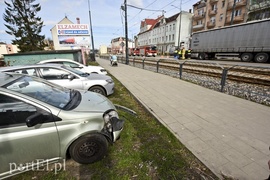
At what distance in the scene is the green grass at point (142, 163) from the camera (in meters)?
2.17

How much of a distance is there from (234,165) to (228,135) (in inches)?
35.8

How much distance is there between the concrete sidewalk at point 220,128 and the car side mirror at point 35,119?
2.55 m

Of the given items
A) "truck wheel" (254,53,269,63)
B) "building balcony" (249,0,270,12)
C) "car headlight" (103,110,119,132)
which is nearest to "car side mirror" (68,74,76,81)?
"car headlight" (103,110,119,132)

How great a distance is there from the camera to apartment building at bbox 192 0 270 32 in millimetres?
25234

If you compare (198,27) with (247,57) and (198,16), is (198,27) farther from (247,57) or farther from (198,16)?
(247,57)

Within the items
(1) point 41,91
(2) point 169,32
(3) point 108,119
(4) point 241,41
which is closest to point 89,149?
(3) point 108,119

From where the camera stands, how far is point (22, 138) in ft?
6.10

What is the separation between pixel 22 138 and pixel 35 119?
1.02 feet

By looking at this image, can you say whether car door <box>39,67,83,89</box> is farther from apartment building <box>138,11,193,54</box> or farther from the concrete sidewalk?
apartment building <box>138,11,193,54</box>

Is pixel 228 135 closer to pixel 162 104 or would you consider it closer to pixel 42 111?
pixel 162 104

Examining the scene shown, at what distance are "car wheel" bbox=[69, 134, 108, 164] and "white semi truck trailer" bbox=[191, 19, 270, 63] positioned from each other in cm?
1956

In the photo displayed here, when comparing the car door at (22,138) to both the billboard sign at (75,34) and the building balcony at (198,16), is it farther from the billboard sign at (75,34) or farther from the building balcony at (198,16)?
the building balcony at (198,16)

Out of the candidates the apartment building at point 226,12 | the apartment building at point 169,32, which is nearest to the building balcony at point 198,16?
the apartment building at point 226,12

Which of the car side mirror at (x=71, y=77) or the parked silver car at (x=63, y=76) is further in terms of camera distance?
the car side mirror at (x=71, y=77)
